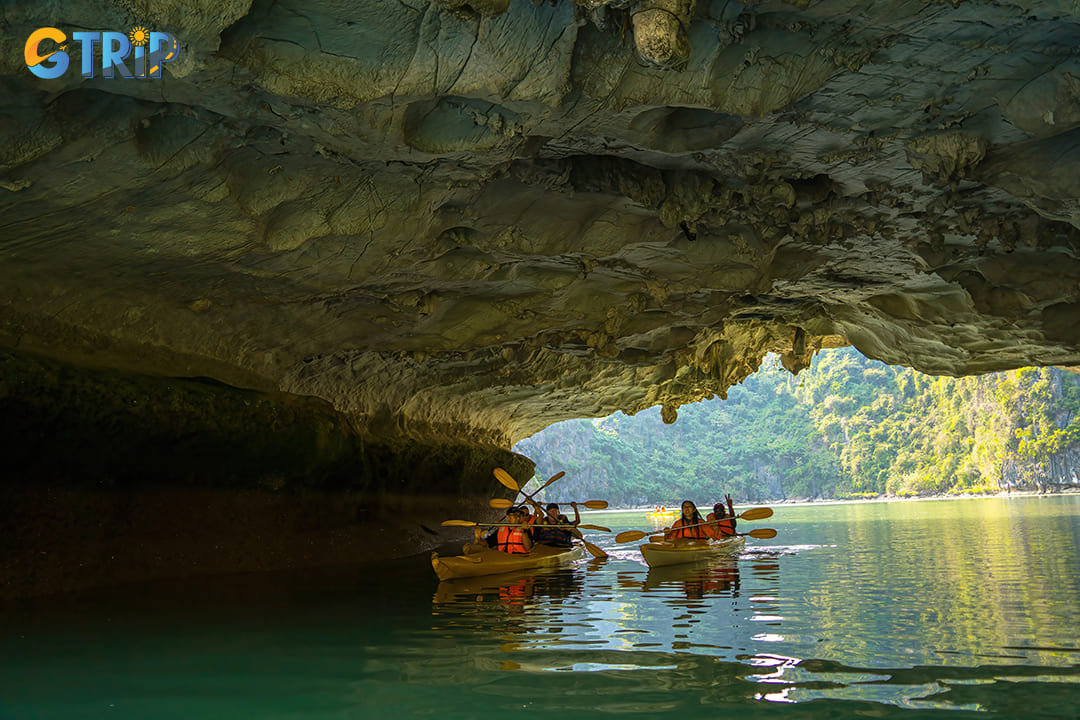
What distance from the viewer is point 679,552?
Answer: 40.6ft

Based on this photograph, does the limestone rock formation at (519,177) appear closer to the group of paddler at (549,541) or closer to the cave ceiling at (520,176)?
the cave ceiling at (520,176)

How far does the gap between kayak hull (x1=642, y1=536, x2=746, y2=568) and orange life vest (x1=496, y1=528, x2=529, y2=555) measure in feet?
6.19

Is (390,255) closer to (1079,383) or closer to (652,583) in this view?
(652,583)

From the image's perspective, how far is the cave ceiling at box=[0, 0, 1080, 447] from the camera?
5.36 metres

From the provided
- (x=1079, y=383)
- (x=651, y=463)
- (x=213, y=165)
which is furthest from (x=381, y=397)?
(x=651, y=463)

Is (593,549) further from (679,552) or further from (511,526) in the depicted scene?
(511,526)

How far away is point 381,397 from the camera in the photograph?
15609mm

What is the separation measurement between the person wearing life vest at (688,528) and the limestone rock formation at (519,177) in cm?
353

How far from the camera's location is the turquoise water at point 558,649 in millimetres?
4160

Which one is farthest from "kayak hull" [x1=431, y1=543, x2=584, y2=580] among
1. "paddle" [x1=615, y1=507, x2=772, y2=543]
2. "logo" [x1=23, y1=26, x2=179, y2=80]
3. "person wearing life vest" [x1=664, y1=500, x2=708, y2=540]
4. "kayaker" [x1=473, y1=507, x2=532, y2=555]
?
"logo" [x1=23, y1=26, x2=179, y2=80]

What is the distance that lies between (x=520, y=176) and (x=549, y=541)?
24.2 feet

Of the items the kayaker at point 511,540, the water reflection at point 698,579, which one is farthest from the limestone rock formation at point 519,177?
the water reflection at point 698,579

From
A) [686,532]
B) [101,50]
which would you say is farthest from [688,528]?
[101,50]

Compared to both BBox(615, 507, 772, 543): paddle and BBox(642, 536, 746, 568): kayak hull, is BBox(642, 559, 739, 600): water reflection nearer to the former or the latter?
BBox(642, 536, 746, 568): kayak hull
